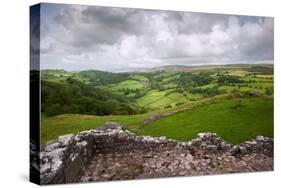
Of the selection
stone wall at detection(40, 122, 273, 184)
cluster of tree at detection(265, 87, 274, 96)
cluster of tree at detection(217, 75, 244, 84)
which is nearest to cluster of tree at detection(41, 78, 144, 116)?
stone wall at detection(40, 122, 273, 184)

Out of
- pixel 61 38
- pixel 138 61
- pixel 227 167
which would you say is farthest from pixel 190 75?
pixel 61 38

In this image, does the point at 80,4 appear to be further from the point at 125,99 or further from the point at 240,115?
the point at 240,115

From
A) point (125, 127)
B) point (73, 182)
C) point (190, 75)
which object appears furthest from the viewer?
point (190, 75)

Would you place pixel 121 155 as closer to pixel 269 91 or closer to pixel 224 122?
pixel 224 122

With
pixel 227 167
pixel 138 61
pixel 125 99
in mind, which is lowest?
pixel 227 167

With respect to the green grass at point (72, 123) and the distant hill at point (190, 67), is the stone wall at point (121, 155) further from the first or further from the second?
the distant hill at point (190, 67)

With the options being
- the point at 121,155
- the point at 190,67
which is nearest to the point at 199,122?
the point at 190,67
